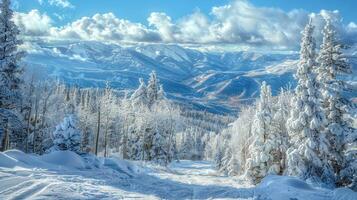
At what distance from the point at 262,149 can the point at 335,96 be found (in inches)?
442

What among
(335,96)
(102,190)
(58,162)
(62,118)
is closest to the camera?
(102,190)

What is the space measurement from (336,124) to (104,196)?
2261 cm

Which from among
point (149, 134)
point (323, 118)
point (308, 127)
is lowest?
point (308, 127)

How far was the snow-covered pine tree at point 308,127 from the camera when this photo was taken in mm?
36594

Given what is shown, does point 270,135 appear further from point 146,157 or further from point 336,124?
point 146,157

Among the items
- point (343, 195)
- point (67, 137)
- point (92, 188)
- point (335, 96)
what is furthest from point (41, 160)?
point (335, 96)

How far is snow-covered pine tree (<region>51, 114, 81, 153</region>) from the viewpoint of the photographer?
139 feet

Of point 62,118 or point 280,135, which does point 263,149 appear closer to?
point 280,135

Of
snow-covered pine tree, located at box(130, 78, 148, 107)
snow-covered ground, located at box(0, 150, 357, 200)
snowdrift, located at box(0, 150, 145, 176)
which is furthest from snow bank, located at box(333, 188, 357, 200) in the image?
snow-covered pine tree, located at box(130, 78, 148, 107)

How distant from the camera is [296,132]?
126 feet

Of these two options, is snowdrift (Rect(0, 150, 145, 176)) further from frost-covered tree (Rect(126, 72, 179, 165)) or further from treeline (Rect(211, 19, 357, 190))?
frost-covered tree (Rect(126, 72, 179, 165))

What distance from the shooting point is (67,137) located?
42.5 metres

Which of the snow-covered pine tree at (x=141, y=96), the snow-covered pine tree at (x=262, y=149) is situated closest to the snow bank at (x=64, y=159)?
the snow-covered pine tree at (x=262, y=149)

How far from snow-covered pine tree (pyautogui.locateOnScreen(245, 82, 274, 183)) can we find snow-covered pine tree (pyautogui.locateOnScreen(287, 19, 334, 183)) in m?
5.71
